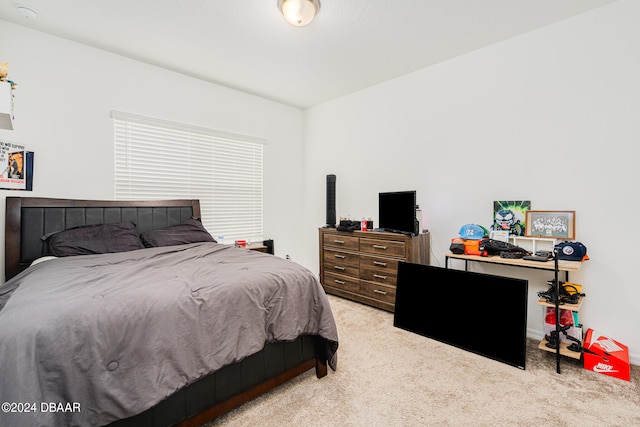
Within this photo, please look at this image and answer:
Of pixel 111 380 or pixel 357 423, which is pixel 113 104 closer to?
pixel 111 380

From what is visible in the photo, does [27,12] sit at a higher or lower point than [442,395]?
higher

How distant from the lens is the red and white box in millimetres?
1996

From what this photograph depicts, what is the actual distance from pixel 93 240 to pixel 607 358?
4.03 m

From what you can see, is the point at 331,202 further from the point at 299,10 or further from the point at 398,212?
the point at 299,10

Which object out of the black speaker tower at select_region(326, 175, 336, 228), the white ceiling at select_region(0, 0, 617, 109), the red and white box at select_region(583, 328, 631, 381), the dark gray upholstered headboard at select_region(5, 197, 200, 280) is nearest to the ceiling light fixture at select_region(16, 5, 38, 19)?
the white ceiling at select_region(0, 0, 617, 109)

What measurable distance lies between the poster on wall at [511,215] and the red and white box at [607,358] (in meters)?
0.95

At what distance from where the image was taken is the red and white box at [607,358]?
78.6 inches

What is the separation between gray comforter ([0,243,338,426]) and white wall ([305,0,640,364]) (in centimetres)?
204

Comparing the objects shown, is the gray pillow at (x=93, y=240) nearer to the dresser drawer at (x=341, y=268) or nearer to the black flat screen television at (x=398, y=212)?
the dresser drawer at (x=341, y=268)

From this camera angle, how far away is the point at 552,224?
99.4 inches

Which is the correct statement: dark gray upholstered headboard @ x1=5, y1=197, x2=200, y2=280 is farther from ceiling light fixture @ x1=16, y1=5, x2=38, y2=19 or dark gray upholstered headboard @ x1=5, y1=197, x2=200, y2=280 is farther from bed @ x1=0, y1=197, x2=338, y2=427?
ceiling light fixture @ x1=16, y1=5, x2=38, y2=19

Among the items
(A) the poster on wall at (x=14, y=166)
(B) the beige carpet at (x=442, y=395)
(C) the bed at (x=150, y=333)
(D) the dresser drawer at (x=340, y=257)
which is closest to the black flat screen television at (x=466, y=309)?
(B) the beige carpet at (x=442, y=395)

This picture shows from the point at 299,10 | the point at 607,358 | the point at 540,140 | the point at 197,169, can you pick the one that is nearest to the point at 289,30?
the point at 299,10

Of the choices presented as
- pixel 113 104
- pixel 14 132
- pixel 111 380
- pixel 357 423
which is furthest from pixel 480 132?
pixel 14 132
